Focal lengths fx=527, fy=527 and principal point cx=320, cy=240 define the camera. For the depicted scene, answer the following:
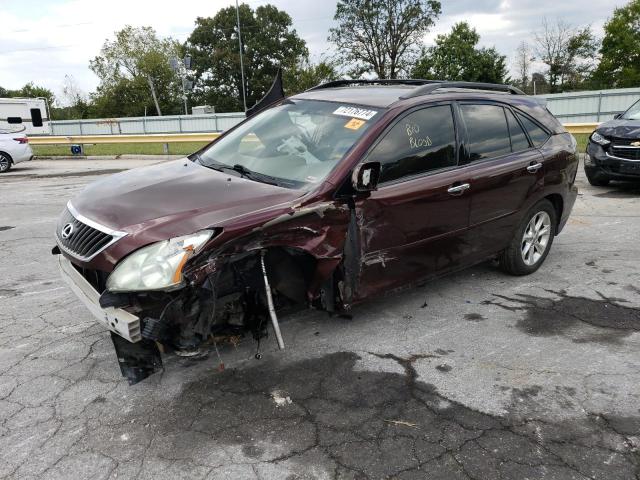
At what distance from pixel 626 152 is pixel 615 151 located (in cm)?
19

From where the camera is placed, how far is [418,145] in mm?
3955

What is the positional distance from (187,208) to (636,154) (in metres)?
8.15

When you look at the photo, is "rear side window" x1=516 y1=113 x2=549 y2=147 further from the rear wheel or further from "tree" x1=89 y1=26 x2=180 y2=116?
"tree" x1=89 y1=26 x2=180 y2=116

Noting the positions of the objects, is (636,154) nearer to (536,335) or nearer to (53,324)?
(536,335)

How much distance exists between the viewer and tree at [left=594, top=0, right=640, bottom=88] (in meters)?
51.6

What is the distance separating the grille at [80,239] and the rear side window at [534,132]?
3.82 meters

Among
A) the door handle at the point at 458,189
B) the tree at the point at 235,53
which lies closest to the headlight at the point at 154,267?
the door handle at the point at 458,189

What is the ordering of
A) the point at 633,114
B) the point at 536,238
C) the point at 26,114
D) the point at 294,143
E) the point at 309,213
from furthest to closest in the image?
the point at 26,114 < the point at 633,114 < the point at 536,238 < the point at 294,143 < the point at 309,213

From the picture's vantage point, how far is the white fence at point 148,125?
99.3 ft

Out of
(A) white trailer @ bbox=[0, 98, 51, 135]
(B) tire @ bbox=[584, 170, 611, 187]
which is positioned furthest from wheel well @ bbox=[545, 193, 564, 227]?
(A) white trailer @ bbox=[0, 98, 51, 135]

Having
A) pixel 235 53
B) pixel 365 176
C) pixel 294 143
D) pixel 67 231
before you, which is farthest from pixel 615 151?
pixel 235 53

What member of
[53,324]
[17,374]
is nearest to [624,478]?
[17,374]

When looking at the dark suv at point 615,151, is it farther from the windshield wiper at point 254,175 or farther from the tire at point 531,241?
the windshield wiper at point 254,175

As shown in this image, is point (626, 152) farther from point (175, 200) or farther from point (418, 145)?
point (175, 200)
